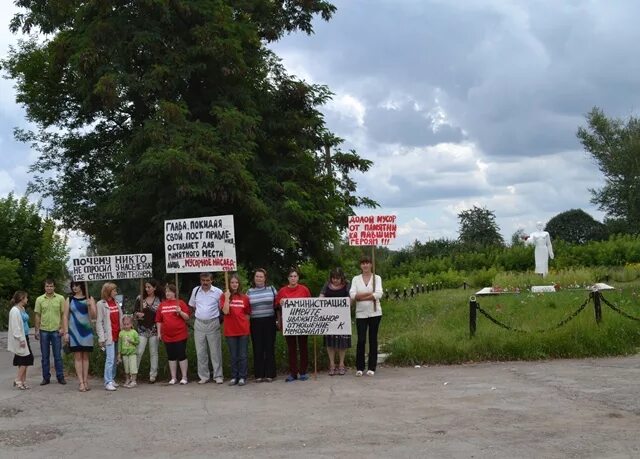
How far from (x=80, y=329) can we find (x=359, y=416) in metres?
5.83

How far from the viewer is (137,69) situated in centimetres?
2352

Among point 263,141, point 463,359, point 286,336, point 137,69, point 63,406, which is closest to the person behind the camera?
point 63,406

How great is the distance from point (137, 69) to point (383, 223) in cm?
1183

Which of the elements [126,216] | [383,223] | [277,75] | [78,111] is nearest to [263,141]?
[277,75]

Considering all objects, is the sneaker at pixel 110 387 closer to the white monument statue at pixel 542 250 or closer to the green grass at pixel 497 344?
the green grass at pixel 497 344

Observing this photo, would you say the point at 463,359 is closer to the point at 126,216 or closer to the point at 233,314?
the point at 233,314

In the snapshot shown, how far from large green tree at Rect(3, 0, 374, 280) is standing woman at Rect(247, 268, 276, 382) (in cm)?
753

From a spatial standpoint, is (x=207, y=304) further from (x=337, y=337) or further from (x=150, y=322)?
(x=337, y=337)

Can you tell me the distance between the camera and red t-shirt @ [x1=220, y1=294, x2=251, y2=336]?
43.9 feet

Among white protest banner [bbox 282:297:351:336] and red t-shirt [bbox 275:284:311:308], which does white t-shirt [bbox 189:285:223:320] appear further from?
white protest banner [bbox 282:297:351:336]

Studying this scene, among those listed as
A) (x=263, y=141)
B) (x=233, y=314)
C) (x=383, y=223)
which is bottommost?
(x=233, y=314)

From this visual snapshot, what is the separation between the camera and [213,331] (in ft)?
44.8

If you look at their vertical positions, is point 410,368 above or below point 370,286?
below

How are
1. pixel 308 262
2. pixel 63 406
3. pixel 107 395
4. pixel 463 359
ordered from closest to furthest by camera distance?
pixel 63 406
pixel 107 395
pixel 463 359
pixel 308 262
